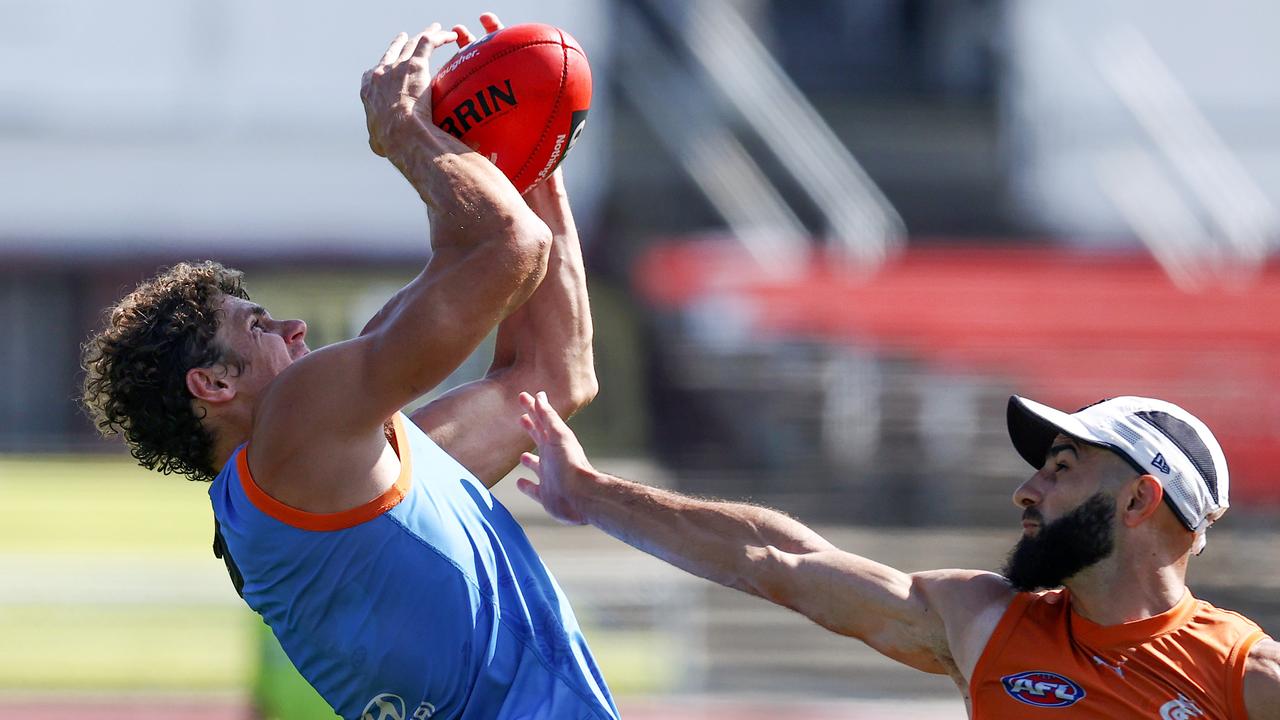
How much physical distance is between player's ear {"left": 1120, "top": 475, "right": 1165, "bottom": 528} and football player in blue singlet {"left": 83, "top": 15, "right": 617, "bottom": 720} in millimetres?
1117

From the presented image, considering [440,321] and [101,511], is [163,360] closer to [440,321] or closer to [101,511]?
[440,321]

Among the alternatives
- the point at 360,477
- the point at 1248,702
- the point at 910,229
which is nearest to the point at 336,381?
the point at 360,477

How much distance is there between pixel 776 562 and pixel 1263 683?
3.14 feet

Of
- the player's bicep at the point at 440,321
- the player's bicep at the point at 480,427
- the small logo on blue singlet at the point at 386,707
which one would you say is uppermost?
the player's bicep at the point at 440,321

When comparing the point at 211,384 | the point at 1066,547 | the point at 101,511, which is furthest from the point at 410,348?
the point at 101,511

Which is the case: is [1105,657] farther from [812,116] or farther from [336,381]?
[812,116]

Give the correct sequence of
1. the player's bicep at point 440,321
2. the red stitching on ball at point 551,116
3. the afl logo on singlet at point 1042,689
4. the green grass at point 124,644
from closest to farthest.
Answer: the player's bicep at point 440,321, the afl logo on singlet at point 1042,689, the red stitching on ball at point 551,116, the green grass at point 124,644

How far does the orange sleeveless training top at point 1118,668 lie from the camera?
3.00 metres

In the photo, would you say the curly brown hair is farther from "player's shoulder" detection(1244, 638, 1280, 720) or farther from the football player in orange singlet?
"player's shoulder" detection(1244, 638, 1280, 720)

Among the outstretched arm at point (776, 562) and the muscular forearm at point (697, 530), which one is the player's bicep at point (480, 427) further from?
the muscular forearm at point (697, 530)

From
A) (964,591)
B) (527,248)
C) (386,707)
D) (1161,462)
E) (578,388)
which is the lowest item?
(386,707)

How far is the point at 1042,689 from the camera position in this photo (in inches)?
121

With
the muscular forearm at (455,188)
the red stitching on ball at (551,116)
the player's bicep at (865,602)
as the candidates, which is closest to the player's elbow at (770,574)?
the player's bicep at (865,602)

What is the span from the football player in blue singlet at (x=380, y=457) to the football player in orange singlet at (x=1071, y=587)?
1.15 feet
